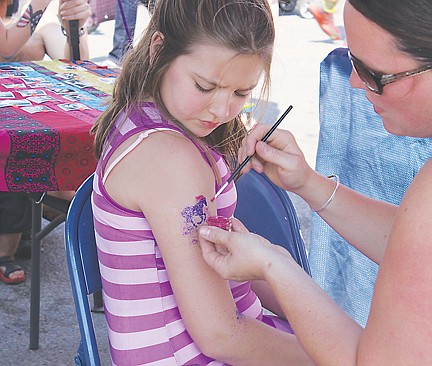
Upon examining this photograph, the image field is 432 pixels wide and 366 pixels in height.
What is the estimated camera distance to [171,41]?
1.53m

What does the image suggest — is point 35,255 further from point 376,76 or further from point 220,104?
point 376,76

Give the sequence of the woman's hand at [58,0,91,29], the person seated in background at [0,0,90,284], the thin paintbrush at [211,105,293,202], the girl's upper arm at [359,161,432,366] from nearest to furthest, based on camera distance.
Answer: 1. the girl's upper arm at [359,161,432,366]
2. the thin paintbrush at [211,105,293,202]
3. the person seated in background at [0,0,90,284]
4. the woman's hand at [58,0,91,29]

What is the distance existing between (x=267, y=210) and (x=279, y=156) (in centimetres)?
31

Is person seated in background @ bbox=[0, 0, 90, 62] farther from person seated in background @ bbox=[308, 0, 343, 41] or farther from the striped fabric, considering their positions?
person seated in background @ bbox=[308, 0, 343, 41]

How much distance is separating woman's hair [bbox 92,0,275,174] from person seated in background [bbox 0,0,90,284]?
1256 mm

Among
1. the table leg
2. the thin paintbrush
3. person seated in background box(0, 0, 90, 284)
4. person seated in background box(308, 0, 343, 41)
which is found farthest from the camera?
person seated in background box(308, 0, 343, 41)

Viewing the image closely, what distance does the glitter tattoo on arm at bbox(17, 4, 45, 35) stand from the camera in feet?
11.0

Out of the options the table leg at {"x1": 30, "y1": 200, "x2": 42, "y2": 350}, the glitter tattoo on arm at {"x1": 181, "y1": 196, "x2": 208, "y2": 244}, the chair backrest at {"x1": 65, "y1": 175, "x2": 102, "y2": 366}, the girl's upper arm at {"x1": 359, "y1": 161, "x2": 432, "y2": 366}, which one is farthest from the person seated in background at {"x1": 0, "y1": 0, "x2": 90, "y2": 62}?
the girl's upper arm at {"x1": 359, "y1": 161, "x2": 432, "y2": 366}

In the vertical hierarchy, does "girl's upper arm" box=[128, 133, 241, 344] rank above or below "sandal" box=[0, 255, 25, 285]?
above

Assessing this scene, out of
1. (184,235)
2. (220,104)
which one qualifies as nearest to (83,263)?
(184,235)

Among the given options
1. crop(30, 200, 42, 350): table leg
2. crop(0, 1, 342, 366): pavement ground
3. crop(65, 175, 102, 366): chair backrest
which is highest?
crop(65, 175, 102, 366): chair backrest

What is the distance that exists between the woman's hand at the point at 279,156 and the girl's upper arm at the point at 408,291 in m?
0.50

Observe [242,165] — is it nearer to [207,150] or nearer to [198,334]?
[207,150]

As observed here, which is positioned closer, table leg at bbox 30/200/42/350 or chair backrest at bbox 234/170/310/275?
chair backrest at bbox 234/170/310/275
